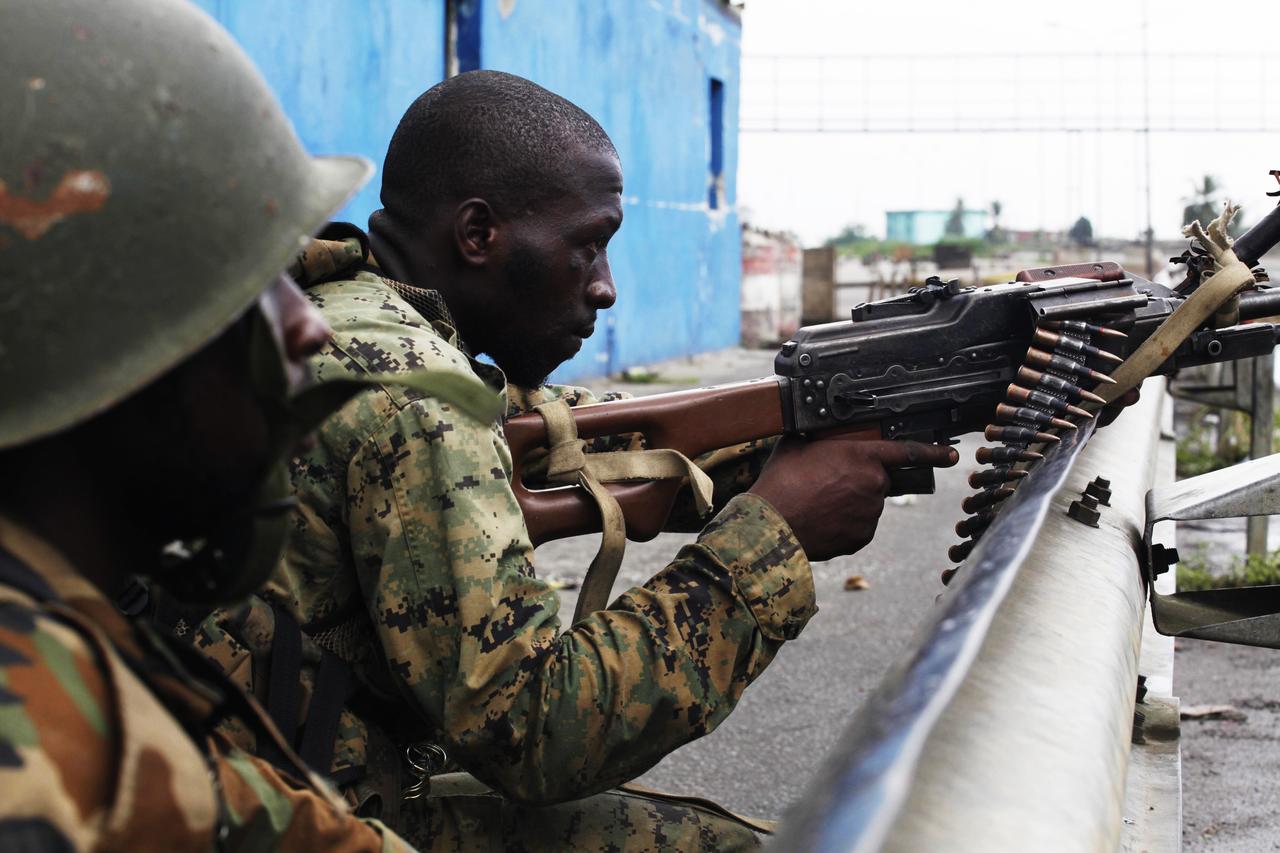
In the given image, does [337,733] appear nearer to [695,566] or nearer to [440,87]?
[695,566]

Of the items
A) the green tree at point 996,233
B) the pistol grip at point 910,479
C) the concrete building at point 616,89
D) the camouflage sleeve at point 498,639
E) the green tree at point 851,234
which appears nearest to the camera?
the camouflage sleeve at point 498,639

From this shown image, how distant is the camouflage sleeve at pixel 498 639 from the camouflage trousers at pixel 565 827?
0.27 metres

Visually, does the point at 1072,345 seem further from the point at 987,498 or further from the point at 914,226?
the point at 914,226

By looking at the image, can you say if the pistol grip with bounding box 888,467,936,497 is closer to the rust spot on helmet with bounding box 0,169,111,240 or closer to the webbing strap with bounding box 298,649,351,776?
the webbing strap with bounding box 298,649,351,776

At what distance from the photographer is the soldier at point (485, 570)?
177 centimetres

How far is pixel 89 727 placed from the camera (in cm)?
93

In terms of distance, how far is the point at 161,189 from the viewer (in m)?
1.16

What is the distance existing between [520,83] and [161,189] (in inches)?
52.5

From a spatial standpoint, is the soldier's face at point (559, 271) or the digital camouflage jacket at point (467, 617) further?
the soldier's face at point (559, 271)

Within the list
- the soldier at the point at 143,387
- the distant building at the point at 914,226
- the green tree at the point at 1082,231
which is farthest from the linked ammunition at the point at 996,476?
the distant building at the point at 914,226

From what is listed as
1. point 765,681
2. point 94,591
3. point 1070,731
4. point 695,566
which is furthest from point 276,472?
point 765,681

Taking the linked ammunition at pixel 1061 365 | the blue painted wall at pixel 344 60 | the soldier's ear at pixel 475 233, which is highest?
the blue painted wall at pixel 344 60

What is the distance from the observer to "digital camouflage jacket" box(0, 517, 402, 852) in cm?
87

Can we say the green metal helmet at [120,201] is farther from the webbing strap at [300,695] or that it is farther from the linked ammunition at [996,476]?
the linked ammunition at [996,476]
